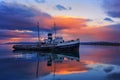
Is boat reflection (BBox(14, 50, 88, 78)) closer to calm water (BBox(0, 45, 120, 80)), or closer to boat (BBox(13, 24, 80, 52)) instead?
calm water (BBox(0, 45, 120, 80))

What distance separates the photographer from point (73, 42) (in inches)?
3059

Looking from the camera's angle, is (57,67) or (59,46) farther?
(59,46)

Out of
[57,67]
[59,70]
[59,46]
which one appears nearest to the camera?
[59,70]

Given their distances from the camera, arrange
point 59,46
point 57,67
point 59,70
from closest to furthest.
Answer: point 59,70
point 57,67
point 59,46

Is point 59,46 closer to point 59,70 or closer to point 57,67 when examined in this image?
point 57,67

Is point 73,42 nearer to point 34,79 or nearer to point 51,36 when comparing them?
point 51,36

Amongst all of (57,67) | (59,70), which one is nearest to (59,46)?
(57,67)

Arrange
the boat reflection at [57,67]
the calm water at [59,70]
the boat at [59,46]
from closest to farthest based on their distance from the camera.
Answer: the calm water at [59,70] → the boat reflection at [57,67] → the boat at [59,46]

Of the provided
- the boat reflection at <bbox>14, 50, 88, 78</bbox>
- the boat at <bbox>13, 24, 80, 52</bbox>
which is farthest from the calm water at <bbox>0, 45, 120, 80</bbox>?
the boat at <bbox>13, 24, 80, 52</bbox>

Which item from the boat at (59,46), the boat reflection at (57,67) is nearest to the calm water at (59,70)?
the boat reflection at (57,67)

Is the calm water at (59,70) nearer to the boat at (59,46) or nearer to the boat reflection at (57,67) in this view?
the boat reflection at (57,67)

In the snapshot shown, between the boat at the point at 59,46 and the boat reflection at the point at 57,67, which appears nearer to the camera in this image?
the boat reflection at the point at 57,67

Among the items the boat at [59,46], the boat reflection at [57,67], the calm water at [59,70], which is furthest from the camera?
the boat at [59,46]

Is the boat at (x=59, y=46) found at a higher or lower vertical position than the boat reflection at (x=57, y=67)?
higher
